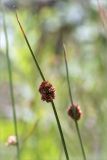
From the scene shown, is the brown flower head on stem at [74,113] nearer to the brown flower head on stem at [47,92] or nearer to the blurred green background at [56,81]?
the brown flower head on stem at [47,92]

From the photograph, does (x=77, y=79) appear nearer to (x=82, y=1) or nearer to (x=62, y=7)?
(x=82, y=1)

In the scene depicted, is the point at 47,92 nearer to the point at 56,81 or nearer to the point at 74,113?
the point at 74,113

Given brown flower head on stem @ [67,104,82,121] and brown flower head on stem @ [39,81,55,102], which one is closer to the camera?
brown flower head on stem @ [39,81,55,102]

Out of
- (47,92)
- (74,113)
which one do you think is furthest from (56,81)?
(47,92)

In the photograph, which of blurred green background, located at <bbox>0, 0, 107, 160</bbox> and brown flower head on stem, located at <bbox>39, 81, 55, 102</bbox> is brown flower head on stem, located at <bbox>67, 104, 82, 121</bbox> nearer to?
brown flower head on stem, located at <bbox>39, 81, 55, 102</bbox>

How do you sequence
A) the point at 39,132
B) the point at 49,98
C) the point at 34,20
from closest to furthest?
the point at 49,98 < the point at 39,132 < the point at 34,20

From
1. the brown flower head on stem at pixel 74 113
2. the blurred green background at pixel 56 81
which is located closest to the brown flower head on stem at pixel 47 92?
the brown flower head on stem at pixel 74 113

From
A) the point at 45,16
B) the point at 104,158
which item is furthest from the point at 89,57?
the point at 104,158

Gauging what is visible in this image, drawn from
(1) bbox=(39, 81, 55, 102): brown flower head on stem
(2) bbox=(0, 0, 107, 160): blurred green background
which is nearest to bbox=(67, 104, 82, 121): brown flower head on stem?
(1) bbox=(39, 81, 55, 102): brown flower head on stem
